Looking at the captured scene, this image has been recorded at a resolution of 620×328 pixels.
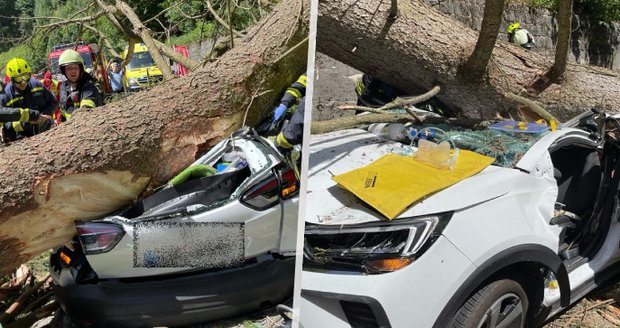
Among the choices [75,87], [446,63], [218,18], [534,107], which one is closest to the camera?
[75,87]

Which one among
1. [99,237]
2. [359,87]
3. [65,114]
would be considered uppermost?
[359,87]

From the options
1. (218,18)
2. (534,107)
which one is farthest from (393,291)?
(218,18)

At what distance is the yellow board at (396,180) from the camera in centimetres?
97

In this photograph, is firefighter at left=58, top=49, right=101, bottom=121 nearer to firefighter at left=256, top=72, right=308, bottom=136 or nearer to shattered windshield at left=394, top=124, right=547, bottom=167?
firefighter at left=256, top=72, right=308, bottom=136

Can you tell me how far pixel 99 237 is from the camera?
118 centimetres

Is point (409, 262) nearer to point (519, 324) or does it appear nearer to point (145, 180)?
point (519, 324)

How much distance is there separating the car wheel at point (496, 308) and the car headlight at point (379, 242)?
0.20m

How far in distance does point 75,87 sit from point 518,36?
53.5 inches

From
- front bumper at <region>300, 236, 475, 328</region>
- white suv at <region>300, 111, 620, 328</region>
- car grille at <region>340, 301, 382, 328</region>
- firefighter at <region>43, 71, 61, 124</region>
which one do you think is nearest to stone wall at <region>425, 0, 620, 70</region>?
white suv at <region>300, 111, 620, 328</region>

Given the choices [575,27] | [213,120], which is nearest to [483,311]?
[213,120]

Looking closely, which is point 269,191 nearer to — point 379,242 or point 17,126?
point 379,242

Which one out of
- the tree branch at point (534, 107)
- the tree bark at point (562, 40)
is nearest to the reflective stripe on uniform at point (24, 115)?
the tree branch at point (534, 107)

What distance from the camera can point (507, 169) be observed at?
1180mm

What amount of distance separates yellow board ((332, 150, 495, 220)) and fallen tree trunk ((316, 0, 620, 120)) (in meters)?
0.40
